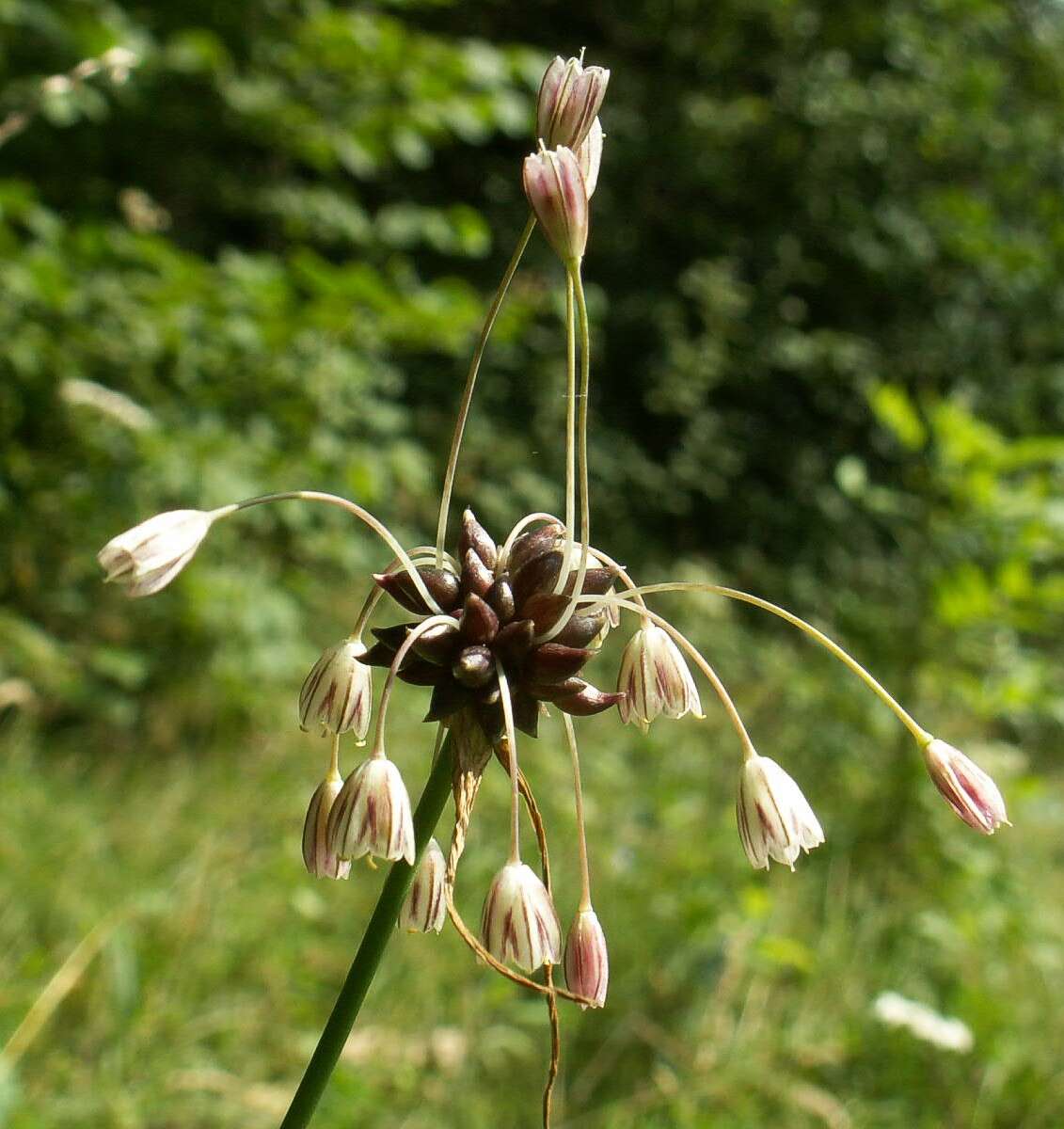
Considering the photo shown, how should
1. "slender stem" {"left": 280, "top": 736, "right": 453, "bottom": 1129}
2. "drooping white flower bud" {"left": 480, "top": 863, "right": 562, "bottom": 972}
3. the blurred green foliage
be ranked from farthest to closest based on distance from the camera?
the blurred green foliage < "drooping white flower bud" {"left": 480, "top": 863, "right": 562, "bottom": 972} < "slender stem" {"left": 280, "top": 736, "right": 453, "bottom": 1129}

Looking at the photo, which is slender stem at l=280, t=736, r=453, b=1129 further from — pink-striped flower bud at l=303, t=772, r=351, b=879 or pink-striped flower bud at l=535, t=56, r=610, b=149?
pink-striped flower bud at l=535, t=56, r=610, b=149

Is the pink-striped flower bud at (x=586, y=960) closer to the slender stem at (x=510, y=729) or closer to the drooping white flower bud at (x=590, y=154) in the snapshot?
the slender stem at (x=510, y=729)

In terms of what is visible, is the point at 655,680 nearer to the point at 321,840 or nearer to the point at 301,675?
the point at 321,840

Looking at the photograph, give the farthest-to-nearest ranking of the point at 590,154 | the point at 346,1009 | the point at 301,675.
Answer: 1. the point at 301,675
2. the point at 590,154
3. the point at 346,1009

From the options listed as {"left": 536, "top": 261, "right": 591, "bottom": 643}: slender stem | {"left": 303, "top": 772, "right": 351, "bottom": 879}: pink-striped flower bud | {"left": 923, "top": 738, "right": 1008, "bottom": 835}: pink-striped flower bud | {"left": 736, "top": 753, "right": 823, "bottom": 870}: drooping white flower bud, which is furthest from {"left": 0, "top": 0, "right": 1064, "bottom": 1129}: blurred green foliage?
{"left": 923, "top": 738, "right": 1008, "bottom": 835}: pink-striped flower bud

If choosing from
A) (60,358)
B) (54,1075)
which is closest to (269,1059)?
(54,1075)

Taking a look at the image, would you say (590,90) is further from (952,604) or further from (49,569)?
(49,569)

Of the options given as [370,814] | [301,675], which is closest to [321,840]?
[370,814]
